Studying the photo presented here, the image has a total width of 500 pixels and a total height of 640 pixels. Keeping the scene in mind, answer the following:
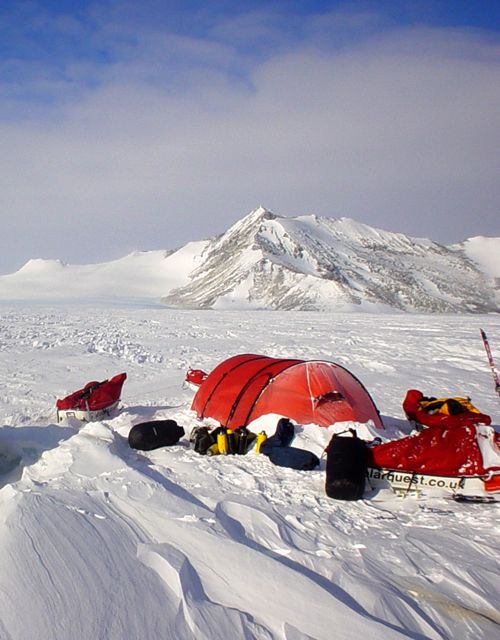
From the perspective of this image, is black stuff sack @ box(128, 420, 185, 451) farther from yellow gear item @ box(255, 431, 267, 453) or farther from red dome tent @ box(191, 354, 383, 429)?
yellow gear item @ box(255, 431, 267, 453)

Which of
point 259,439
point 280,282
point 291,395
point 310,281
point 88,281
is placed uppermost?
point 310,281

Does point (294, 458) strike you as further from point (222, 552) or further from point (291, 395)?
point (222, 552)

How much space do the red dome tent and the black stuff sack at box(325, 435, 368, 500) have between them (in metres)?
1.73

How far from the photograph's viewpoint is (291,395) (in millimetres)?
7164

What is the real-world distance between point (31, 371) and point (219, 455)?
9.08m

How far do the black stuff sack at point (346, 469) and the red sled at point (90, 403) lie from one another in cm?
509

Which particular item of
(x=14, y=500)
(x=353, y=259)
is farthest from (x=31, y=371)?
(x=353, y=259)

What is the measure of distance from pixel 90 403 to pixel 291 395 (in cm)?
379

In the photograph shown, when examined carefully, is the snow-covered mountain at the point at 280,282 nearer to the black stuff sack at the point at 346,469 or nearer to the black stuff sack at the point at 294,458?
the black stuff sack at the point at 294,458

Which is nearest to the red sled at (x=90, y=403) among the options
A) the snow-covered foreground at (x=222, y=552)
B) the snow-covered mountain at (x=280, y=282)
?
the snow-covered foreground at (x=222, y=552)

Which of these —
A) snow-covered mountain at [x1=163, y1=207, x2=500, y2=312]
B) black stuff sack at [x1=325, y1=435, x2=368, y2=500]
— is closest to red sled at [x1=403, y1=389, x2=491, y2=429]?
black stuff sack at [x1=325, y1=435, x2=368, y2=500]

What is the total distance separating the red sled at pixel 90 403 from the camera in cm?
870

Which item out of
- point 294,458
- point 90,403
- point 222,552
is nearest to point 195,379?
point 90,403

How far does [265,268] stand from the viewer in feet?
494
